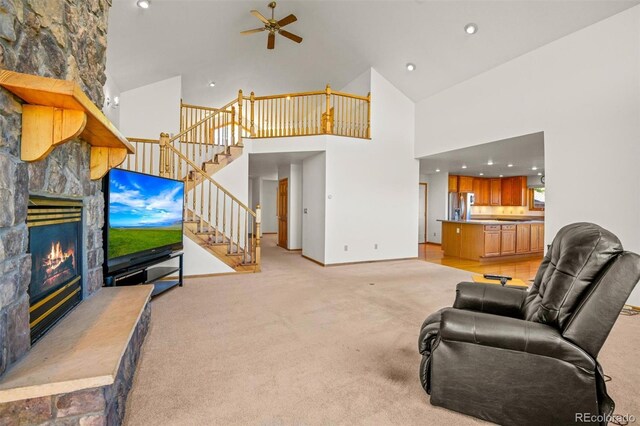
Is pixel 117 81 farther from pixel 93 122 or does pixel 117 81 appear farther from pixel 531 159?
pixel 531 159

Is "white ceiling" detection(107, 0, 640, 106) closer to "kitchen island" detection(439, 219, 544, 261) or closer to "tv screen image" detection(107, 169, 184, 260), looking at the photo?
"tv screen image" detection(107, 169, 184, 260)

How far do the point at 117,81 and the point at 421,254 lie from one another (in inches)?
290

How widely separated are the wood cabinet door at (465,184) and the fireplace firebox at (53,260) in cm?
926

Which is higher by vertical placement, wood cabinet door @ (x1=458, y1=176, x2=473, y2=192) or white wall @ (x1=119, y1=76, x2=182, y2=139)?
white wall @ (x1=119, y1=76, x2=182, y2=139)

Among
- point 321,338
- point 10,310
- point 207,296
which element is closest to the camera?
point 10,310

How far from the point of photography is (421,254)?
7359mm

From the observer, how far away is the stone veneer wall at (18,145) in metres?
1.21

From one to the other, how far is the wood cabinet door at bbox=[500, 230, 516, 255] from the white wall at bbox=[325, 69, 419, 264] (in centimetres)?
188

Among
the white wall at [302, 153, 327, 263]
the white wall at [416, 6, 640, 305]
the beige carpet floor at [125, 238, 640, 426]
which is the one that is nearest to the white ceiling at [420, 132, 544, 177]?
the white wall at [416, 6, 640, 305]

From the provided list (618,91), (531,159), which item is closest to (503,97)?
(618,91)

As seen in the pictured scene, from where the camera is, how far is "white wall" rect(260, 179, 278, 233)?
38.7ft

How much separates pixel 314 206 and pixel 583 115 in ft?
14.8

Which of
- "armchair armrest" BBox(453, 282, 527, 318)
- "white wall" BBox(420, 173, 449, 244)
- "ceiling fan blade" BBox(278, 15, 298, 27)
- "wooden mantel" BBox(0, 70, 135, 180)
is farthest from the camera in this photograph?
"white wall" BBox(420, 173, 449, 244)

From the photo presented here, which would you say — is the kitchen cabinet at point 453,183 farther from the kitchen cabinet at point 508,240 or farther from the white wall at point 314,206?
the white wall at point 314,206
